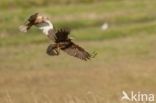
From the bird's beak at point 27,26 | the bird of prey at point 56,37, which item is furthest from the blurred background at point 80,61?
the bird's beak at point 27,26

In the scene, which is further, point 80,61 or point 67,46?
point 80,61

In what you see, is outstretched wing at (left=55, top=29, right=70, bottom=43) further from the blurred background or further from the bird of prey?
the blurred background

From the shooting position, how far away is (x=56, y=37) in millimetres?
6434

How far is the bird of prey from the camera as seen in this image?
630 cm

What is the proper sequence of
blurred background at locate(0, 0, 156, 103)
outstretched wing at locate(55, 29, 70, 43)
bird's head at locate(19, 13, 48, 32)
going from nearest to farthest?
bird's head at locate(19, 13, 48, 32) → outstretched wing at locate(55, 29, 70, 43) → blurred background at locate(0, 0, 156, 103)

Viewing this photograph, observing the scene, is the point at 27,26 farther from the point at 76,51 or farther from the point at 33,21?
the point at 76,51

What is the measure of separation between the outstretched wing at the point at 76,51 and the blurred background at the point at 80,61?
1948 mm

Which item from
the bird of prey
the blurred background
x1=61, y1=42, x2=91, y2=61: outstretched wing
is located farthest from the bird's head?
the blurred background

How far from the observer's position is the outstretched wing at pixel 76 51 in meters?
6.36

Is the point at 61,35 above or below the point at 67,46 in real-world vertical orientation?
above

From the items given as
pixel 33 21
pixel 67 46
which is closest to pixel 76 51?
pixel 67 46

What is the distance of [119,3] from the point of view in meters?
41.5

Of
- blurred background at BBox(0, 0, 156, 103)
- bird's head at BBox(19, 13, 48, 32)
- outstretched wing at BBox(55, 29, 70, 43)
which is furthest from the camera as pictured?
blurred background at BBox(0, 0, 156, 103)

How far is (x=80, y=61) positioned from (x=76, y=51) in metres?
17.8
